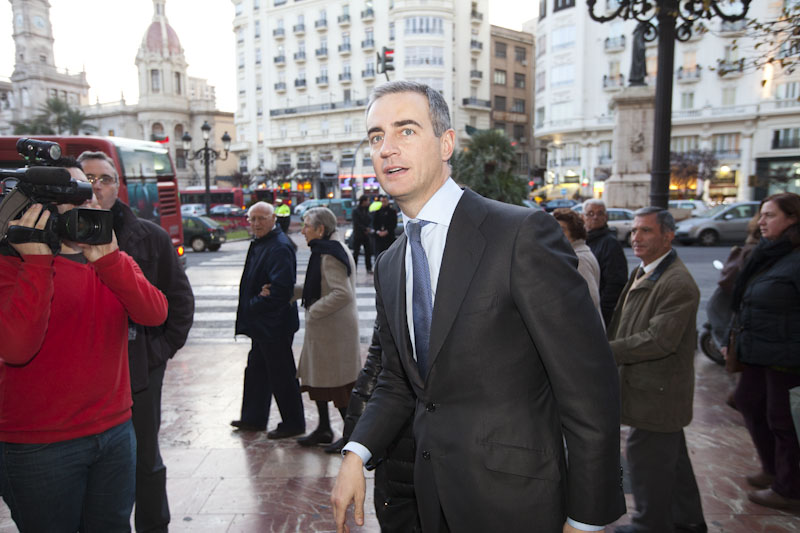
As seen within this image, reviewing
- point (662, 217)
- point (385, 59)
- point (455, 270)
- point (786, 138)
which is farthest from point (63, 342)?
point (786, 138)

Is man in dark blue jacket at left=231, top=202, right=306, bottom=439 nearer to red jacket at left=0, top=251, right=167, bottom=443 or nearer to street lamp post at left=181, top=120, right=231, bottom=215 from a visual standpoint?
red jacket at left=0, top=251, right=167, bottom=443

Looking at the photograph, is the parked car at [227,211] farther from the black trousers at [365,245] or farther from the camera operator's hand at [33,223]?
the camera operator's hand at [33,223]

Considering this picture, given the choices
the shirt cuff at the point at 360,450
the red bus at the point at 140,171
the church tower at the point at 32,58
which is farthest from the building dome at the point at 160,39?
the shirt cuff at the point at 360,450

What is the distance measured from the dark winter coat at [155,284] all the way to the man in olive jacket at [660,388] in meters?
2.38

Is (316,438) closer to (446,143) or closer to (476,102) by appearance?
(446,143)

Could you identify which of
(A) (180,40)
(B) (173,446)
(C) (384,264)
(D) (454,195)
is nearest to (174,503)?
(B) (173,446)

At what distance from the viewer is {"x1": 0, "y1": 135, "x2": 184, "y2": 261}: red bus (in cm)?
1178

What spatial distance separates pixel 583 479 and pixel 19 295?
1.84 metres

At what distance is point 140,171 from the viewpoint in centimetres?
1340

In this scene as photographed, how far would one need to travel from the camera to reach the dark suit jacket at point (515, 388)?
1.44m

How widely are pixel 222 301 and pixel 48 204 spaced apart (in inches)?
379

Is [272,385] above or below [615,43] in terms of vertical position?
below

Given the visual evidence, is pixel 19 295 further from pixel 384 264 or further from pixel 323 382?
pixel 323 382

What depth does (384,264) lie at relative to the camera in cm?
194
